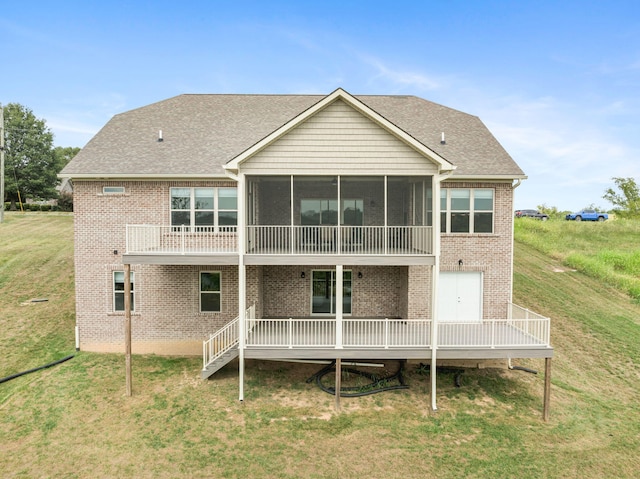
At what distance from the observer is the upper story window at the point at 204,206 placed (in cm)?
1408

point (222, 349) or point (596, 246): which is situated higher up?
point (596, 246)

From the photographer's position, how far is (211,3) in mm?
29328

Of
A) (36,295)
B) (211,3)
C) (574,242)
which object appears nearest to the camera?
(36,295)

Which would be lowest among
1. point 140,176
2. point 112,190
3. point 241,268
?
point 241,268

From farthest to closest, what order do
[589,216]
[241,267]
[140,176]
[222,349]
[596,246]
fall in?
[589,216] < [596,246] < [140,176] < [222,349] < [241,267]

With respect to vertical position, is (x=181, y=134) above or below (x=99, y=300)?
above

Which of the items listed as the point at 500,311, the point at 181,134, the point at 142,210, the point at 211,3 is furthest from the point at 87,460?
the point at 211,3

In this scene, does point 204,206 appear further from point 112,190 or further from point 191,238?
point 112,190

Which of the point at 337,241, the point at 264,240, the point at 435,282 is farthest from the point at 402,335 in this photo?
the point at 264,240

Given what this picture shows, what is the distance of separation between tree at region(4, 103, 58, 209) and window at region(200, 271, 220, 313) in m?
43.9

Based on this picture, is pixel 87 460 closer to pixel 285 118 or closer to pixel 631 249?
pixel 285 118

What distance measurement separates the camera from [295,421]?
10.8 meters

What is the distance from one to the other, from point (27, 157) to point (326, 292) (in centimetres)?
5116

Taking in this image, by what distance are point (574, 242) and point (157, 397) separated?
107 feet
